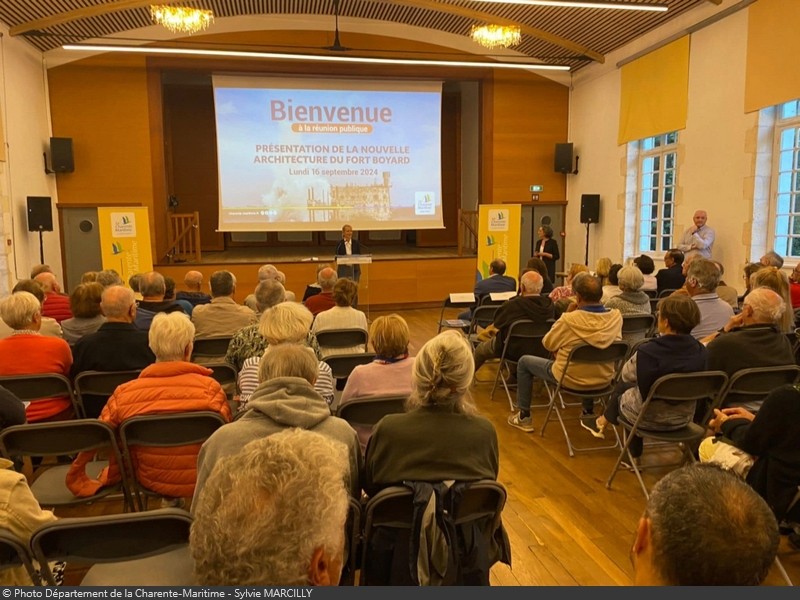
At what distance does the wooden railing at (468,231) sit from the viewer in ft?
36.6

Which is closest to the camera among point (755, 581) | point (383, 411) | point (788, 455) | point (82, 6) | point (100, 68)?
point (755, 581)

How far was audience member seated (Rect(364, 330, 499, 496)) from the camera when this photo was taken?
1.92 meters

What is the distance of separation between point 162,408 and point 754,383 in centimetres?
296

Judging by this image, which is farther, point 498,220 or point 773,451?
point 498,220

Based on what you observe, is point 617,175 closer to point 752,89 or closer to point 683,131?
point 683,131

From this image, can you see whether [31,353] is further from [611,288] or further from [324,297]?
[611,288]

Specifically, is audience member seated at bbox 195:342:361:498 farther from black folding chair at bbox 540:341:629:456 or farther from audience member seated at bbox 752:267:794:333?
audience member seated at bbox 752:267:794:333

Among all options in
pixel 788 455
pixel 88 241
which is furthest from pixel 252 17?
pixel 788 455

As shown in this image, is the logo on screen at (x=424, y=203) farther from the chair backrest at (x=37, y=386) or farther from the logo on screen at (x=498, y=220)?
the chair backrest at (x=37, y=386)

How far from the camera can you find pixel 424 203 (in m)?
10.9

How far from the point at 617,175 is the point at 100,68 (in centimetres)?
912

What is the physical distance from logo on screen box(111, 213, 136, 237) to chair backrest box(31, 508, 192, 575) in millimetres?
8340

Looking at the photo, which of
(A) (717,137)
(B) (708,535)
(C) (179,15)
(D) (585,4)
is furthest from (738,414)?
(C) (179,15)

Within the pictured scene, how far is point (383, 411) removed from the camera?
257 cm
